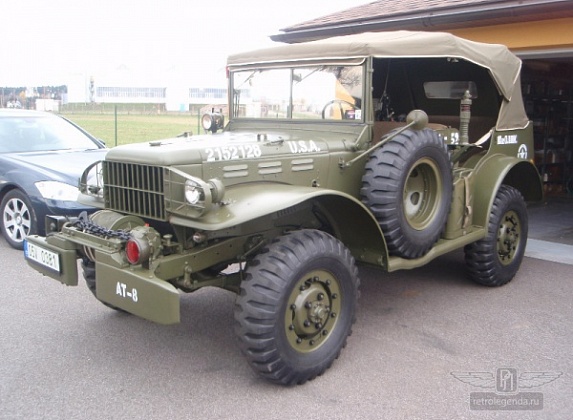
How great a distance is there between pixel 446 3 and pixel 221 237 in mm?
5436

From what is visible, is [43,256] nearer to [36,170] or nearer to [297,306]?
[297,306]

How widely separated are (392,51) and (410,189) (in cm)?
107

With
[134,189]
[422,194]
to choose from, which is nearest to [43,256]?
[134,189]

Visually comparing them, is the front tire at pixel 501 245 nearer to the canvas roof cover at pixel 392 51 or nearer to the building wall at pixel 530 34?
the canvas roof cover at pixel 392 51

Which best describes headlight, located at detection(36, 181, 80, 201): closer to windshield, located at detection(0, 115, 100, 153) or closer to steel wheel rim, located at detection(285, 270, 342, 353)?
windshield, located at detection(0, 115, 100, 153)

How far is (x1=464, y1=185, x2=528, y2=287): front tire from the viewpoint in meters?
5.22

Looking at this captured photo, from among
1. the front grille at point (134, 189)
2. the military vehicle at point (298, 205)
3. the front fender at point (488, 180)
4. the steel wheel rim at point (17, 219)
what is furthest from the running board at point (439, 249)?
the steel wheel rim at point (17, 219)

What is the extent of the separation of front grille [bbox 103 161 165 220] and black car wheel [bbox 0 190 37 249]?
115 inches

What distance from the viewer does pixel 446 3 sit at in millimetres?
7605

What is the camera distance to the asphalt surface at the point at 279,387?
3.25 meters

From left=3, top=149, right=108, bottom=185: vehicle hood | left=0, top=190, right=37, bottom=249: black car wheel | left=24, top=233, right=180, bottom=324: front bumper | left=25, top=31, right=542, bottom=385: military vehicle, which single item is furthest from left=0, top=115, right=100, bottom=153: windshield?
left=24, top=233, right=180, bottom=324: front bumper

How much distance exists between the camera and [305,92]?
15.2 ft

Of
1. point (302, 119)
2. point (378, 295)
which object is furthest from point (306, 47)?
Answer: point (378, 295)

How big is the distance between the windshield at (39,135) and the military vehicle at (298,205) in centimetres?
332
